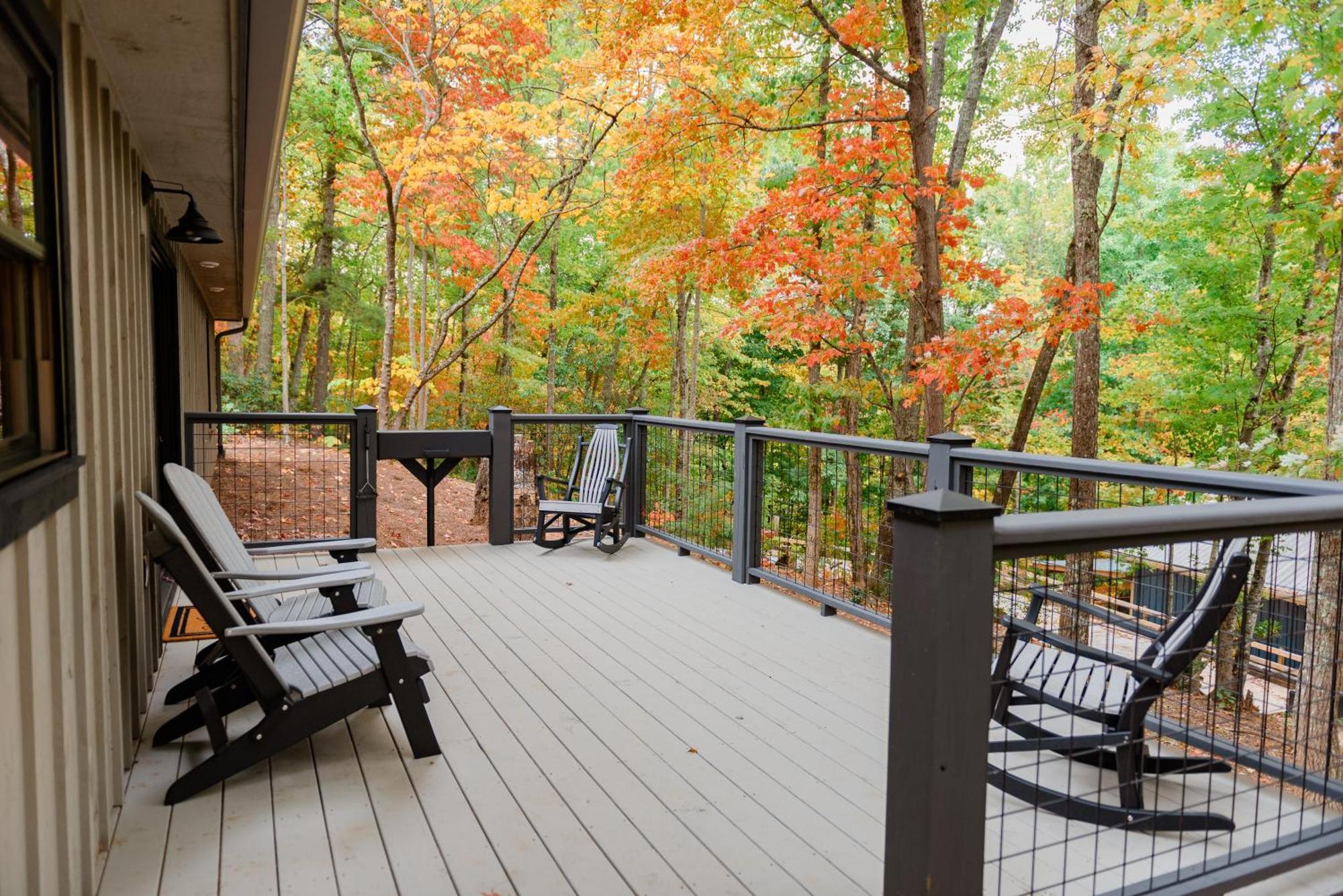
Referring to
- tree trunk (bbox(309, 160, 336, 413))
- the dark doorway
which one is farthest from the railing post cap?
tree trunk (bbox(309, 160, 336, 413))

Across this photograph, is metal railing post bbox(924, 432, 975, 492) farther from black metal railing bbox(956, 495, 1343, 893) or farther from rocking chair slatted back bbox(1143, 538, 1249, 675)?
rocking chair slatted back bbox(1143, 538, 1249, 675)

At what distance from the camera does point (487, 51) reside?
32.0ft

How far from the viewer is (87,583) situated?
2238 millimetres

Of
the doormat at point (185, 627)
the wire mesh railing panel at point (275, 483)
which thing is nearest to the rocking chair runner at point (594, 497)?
the wire mesh railing panel at point (275, 483)

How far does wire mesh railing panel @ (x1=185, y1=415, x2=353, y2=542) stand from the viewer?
7262 millimetres

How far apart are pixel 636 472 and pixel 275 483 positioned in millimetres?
5539

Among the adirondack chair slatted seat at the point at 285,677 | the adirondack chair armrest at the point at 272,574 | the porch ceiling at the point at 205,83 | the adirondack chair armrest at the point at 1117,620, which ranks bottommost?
the adirondack chair slatted seat at the point at 285,677

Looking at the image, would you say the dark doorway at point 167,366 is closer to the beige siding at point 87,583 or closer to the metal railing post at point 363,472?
the metal railing post at point 363,472

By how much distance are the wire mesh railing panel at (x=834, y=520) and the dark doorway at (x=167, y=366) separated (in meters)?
3.73

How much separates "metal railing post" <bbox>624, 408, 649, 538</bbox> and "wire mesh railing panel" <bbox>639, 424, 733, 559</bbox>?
0.11 feet

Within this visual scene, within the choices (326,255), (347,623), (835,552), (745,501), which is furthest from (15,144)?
(326,255)

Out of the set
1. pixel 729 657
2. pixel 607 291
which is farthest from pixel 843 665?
pixel 607 291

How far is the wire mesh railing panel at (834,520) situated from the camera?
5.31m

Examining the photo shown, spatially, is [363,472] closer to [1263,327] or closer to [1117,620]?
[1117,620]
